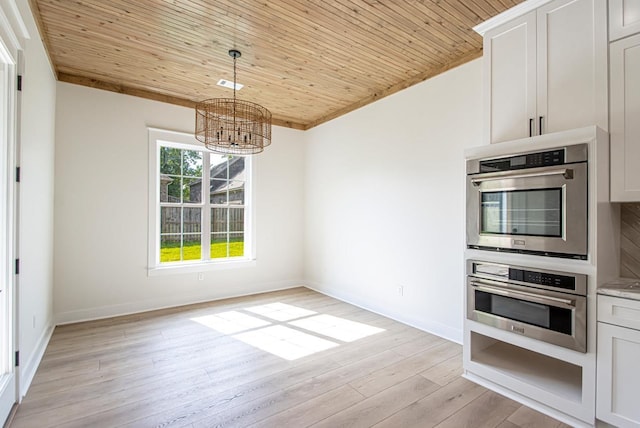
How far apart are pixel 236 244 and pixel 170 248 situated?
3.36 feet

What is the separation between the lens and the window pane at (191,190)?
15.9ft

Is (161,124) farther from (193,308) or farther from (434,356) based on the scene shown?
(434,356)

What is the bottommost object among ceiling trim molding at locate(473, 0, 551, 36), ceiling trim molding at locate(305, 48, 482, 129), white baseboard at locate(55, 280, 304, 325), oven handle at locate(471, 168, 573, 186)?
white baseboard at locate(55, 280, 304, 325)

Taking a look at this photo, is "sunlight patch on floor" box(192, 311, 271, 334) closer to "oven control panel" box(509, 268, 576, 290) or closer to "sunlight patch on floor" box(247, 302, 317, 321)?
"sunlight patch on floor" box(247, 302, 317, 321)

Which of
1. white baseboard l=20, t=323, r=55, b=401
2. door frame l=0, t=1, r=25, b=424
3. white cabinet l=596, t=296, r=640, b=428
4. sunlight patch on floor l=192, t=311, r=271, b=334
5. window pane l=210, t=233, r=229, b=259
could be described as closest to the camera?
white cabinet l=596, t=296, r=640, b=428

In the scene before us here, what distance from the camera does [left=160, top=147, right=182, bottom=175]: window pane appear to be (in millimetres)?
4660

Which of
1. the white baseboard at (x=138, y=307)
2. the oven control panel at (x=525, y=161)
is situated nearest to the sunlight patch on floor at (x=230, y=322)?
the white baseboard at (x=138, y=307)

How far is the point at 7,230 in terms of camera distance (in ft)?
7.14

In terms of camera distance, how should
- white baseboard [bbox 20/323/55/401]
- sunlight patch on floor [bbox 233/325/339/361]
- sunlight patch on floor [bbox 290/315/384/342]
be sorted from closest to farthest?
white baseboard [bbox 20/323/55/401] → sunlight patch on floor [bbox 233/325/339/361] → sunlight patch on floor [bbox 290/315/384/342]

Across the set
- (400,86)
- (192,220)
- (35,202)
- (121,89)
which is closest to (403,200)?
(400,86)

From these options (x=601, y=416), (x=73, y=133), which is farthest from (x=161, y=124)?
(x=601, y=416)

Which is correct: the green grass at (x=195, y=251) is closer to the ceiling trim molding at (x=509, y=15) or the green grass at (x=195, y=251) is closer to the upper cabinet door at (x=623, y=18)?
the ceiling trim molding at (x=509, y=15)

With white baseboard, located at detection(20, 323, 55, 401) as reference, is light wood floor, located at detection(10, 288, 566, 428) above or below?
below

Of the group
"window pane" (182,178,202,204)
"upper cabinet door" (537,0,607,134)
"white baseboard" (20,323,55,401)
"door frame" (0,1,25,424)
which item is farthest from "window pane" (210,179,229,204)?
"upper cabinet door" (537,0,607,134)
